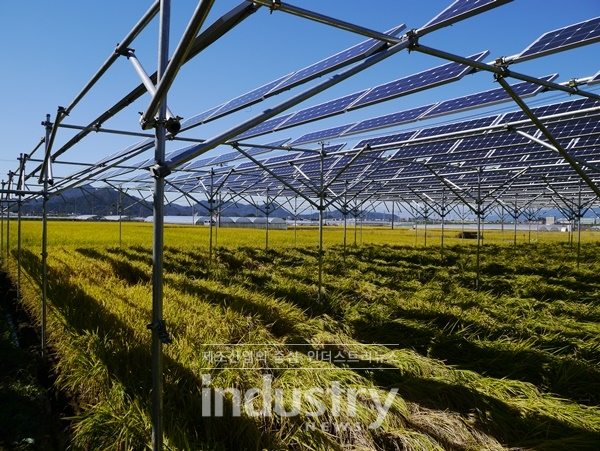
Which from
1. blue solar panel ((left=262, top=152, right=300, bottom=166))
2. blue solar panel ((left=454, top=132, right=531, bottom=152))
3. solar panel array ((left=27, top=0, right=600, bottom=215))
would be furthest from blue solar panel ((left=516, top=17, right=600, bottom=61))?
blue solar panel ((left=262, top=152, right=300, bottom=166))

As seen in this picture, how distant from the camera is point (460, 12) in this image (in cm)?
275

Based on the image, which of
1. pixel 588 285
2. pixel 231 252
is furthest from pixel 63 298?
pixel 588 285

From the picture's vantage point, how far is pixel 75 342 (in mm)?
4059

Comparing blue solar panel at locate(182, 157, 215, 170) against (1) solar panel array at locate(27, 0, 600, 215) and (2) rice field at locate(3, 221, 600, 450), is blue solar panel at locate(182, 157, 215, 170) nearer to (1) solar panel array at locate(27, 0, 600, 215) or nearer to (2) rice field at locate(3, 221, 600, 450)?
(1) solar panel array at locate(27, 0, 600, 215)

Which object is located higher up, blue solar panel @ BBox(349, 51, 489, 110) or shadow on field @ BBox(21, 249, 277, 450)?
blue solar panel @ BBox(349, 51, 489, 110)

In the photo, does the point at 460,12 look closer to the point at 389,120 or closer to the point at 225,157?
the point at 389,120

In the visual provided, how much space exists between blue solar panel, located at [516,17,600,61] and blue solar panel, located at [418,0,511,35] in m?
0.95

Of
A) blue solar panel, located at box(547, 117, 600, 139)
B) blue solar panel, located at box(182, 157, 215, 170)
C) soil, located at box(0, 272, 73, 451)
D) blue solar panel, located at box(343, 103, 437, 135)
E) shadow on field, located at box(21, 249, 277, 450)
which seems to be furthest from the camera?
blue solar panel, located at box(182, 157, 215, 170)

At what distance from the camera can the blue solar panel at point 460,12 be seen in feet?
8.52

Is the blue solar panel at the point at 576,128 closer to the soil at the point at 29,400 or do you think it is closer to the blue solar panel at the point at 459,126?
the blue solar panel at the point at 459,126

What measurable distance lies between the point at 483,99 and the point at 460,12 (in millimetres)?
3395

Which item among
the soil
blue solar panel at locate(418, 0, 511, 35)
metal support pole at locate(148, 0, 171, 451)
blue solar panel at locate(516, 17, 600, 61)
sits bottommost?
the soil

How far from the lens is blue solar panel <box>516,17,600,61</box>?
3.44 m

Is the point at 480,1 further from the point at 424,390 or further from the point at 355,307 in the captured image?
the point at 355,307
